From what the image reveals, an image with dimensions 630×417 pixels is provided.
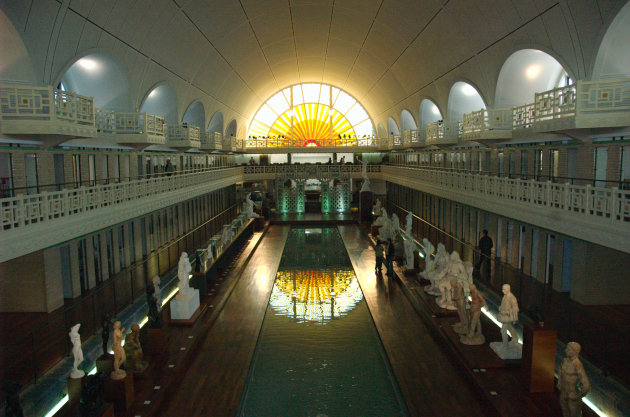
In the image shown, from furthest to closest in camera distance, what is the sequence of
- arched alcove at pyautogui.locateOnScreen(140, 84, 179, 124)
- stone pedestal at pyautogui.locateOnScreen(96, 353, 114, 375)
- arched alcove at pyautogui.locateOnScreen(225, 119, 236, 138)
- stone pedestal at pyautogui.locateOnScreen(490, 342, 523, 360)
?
1. arched alcove at pyautogui.locateOnScreen(225, 119, 236, 138)
2. arched alcove at pyautogui.locateOnScreen(140, 84, 179, 124)
3. stone pedestal at pyautogui.locateOnScreen(490, 342, 523, 360)
4. stone pedestal at pyautogui.locateOnScreen(96, 353, 114, 375)

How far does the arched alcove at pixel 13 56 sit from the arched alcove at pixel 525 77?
14.4m

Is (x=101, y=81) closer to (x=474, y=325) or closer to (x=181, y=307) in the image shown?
(x=181, y=307)

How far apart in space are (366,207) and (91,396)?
82.6 feet

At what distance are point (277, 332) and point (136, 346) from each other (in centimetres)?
405

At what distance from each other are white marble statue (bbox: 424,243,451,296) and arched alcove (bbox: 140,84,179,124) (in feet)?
53.1

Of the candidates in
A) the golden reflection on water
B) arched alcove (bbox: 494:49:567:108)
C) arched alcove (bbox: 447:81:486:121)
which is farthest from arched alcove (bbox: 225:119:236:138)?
arched alcove (bbox: 494:49:567:108)

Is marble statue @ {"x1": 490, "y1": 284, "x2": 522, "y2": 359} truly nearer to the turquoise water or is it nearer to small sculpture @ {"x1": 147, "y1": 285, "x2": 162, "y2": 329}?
the turquoise water

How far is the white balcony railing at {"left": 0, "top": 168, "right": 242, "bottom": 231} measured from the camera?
8.72 meters

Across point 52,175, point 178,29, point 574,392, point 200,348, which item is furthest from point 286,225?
point 574,392

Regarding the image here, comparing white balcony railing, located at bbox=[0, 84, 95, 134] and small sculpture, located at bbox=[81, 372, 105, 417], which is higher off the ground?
white balcony railing, located at bbox=[0, 84, 95, 134]

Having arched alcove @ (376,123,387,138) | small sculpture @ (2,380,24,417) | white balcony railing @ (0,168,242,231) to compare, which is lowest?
small sculpture @ (2,380,24,417)

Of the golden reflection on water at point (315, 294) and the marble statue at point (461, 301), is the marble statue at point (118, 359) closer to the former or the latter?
the golden reflection on water at point (315, 294)

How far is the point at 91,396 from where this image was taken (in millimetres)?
6812

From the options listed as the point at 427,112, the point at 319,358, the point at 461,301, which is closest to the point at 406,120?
the point at 427,112
